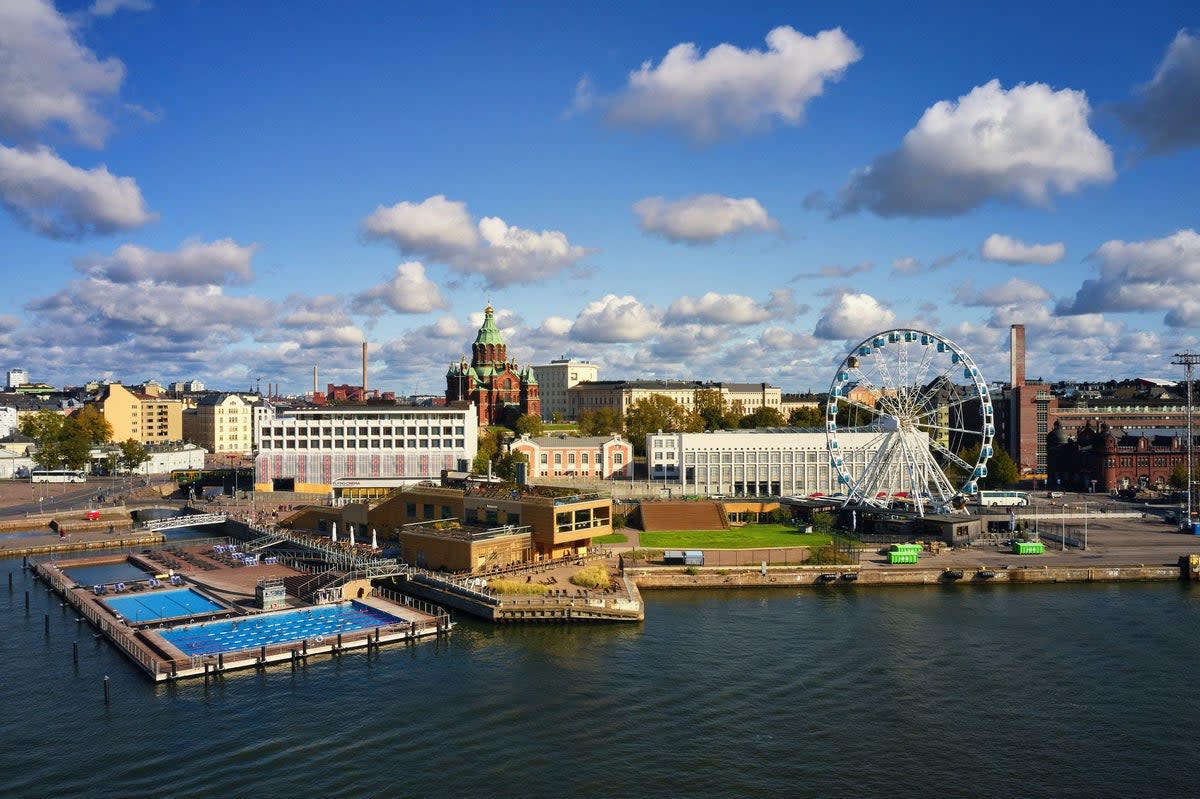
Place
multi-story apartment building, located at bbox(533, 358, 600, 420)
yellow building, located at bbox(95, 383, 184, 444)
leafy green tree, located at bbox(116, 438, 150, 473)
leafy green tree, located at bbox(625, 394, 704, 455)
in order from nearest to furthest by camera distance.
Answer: leafy green tree, located at bbox(116, 438, 150, 473)
leafy green tree, located at bbox(625, 394, 704, 455)
yellow building, located at bbox(95, 383, 184, 444)
multi-story apartment building, located at bbox(533, 358, 600, 420)

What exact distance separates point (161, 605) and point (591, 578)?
64.1ft

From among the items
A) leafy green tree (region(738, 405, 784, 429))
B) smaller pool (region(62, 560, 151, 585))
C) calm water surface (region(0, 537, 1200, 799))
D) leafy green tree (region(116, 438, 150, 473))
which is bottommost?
calm water surface (region(0, 537, 1200, 799))

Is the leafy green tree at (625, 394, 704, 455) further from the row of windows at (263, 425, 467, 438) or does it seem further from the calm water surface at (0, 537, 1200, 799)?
the calm water surface at (0, 537, 1200, 799)

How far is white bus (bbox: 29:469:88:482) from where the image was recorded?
305 ft

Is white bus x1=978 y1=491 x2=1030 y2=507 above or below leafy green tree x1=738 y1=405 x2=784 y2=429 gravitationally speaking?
below

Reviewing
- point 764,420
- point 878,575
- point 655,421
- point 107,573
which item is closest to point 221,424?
point 655,421

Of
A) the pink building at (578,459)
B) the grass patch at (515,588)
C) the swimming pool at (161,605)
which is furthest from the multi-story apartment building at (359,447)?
the grass patch at (515,588)

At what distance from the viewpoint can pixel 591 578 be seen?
143ft

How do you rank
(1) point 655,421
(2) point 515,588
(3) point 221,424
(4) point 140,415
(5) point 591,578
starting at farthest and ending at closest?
(3) point 221,424
(4) point 140,415
(1) point 655,421
(5) point 591,578
(2) point 515,588

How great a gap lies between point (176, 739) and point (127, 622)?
13.4 metres

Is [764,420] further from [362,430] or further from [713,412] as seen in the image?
[362,430]

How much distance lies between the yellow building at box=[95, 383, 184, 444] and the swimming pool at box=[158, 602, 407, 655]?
320ft

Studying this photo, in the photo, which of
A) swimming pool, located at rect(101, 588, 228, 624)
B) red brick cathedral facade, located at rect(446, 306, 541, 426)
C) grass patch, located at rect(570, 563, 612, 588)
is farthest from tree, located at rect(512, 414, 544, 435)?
swimming pool, located at rect(101, 588, 228, 624)

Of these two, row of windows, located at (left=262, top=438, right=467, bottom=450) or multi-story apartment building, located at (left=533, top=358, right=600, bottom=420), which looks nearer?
row of windows, located at (left=262, top=438, right=467, bottom=450)
